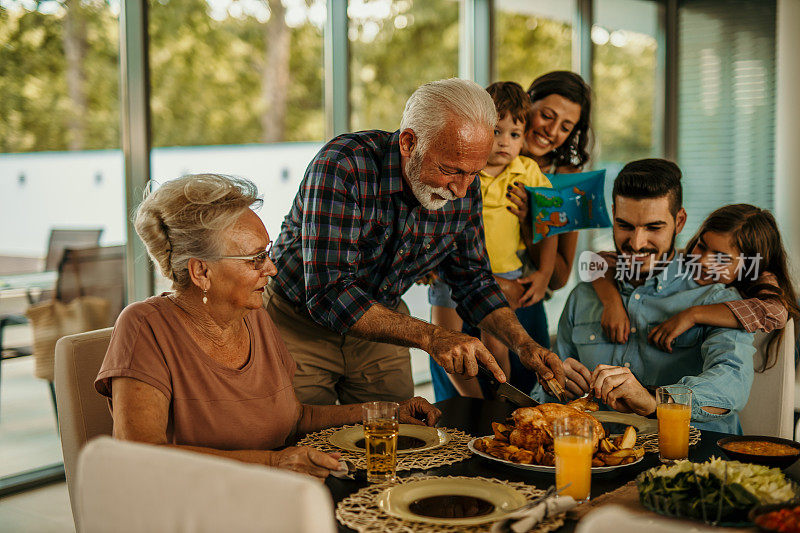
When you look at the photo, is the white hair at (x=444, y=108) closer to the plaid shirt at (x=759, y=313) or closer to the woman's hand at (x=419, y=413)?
the woman's hand at (x=419, y=413)

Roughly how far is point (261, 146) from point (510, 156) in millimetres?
1757

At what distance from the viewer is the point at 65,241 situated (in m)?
3.51

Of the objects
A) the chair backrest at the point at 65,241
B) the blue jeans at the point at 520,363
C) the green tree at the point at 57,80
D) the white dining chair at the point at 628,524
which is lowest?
the blue jeans at the point at 520,363

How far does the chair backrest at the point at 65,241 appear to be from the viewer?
347 centimetres

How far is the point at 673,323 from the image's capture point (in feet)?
7.09

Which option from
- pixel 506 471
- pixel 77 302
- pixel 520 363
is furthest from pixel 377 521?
pixel 77 302

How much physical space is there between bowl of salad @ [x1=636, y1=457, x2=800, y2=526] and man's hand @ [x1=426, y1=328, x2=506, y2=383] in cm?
54

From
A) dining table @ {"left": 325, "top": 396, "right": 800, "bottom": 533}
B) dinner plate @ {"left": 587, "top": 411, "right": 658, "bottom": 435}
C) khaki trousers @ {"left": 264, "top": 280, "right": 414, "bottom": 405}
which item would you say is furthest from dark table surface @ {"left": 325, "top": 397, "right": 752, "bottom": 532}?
khaki trousers @ {"left": 264, "top": 280, "right": 414, "bottom": 405}

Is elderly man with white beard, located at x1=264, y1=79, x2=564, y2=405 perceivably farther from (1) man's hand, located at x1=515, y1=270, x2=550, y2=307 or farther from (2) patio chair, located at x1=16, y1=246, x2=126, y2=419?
(2) patio chair, located at x1=16, y1=246, x2=126, y2=419

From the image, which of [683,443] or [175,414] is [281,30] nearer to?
[175,414]

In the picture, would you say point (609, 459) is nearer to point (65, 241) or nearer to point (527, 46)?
point (65, 241)

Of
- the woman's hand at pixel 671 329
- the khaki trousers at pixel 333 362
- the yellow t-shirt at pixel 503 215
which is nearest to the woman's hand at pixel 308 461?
the khaki trousers at pixel 333 362

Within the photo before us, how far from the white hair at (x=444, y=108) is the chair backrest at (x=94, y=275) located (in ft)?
6.65

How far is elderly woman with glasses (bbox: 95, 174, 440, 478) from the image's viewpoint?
1568 mm
